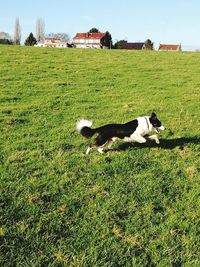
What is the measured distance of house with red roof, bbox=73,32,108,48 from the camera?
4692 inches

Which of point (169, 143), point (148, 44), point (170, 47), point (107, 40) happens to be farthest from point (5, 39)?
point (169, 143)

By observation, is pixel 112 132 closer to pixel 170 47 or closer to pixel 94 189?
pixel 94 189

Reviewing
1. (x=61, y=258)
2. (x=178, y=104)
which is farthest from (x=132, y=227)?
(x=178, y=104)

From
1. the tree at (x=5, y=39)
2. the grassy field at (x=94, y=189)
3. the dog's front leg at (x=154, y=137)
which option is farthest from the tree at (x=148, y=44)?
the dog's front leg at (x=154, y=137)

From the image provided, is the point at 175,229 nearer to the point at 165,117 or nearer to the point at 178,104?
the point at 165,117

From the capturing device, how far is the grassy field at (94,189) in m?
6.43

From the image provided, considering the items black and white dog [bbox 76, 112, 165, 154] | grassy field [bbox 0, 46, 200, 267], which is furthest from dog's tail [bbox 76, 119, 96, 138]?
grassy field [bbox 0, 46, 200, 267]

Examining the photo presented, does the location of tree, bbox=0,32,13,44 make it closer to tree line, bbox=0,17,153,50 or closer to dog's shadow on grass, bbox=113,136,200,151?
tree line, bbox=0,17,153,50

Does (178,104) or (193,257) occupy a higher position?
(178,104)

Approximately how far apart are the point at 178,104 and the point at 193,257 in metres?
11.7

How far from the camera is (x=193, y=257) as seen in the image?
21.0ft

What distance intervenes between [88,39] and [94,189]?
5023 inches

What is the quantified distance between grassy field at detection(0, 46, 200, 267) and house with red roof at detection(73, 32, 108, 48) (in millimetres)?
100600

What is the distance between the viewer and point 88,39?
131500 millimetres
